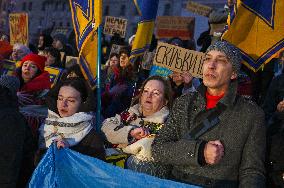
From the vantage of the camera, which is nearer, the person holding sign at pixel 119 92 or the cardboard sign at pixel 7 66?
the person holding sign at pixel 119 92

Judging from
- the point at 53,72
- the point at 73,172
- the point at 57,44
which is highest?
the point at 57,44

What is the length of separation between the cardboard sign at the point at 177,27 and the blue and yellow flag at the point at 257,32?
571cm

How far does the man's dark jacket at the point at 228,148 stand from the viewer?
2965mm

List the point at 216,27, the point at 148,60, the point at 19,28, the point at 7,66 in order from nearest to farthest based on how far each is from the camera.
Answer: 1. the point at 148,60
2. the point at 7,66
3. the point at 216,27
4. the point at 19,28

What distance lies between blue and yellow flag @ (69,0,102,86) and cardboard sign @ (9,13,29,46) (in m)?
4.50

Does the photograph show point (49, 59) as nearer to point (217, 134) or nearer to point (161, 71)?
point (161, 71)

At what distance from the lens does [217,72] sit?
3170 mm

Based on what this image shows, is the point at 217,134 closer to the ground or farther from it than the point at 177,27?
closer to the ground

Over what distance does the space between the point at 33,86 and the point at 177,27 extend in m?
5.89

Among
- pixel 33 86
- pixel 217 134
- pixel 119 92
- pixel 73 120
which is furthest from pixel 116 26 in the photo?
pixel 217 134

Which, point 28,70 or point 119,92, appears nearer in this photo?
point 28,70

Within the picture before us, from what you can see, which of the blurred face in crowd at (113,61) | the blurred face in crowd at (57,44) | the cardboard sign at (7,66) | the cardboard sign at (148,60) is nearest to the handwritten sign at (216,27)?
the cardboard sign at (148,60)

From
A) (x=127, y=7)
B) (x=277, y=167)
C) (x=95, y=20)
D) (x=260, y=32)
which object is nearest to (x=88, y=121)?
(x=95, y=20)

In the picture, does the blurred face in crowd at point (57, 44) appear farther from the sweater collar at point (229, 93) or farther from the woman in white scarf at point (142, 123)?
the sweater collar at point (229, 93)
